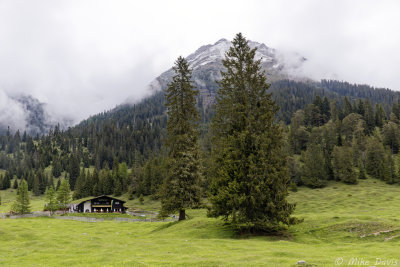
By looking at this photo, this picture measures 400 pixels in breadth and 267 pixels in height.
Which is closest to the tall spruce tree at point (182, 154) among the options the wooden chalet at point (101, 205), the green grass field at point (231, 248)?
the green grass field at point (231, 248)

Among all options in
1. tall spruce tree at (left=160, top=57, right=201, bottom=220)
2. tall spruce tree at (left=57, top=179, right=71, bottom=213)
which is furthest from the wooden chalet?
tall spruce tree at (left=160, top=57, right=201, bottom=220)

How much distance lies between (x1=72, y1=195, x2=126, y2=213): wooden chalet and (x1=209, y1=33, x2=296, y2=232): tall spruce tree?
7131 centimetres

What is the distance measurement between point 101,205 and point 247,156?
79.4m

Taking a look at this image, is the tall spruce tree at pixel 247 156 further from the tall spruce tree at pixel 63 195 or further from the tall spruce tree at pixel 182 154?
the tall spruce tree at pixel 63 195

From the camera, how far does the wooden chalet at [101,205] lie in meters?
89.4

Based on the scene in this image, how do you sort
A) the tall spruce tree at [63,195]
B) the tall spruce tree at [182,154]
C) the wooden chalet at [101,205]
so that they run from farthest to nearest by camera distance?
the wooden chalet at [101,205], the tall spruce tree at [63,195], the tall spruce tree at [182,154]

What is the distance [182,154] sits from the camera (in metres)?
36.7

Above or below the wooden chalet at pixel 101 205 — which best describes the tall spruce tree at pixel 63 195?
above

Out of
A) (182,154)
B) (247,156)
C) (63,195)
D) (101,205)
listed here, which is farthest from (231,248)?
(63,195)

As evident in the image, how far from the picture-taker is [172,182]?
35.6 metres

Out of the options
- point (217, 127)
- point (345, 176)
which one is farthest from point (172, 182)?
point (345, 176)

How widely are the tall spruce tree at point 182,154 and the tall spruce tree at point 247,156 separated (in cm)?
A: 948

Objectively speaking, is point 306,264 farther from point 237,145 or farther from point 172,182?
point 172,182

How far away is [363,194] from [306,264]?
233 feet
